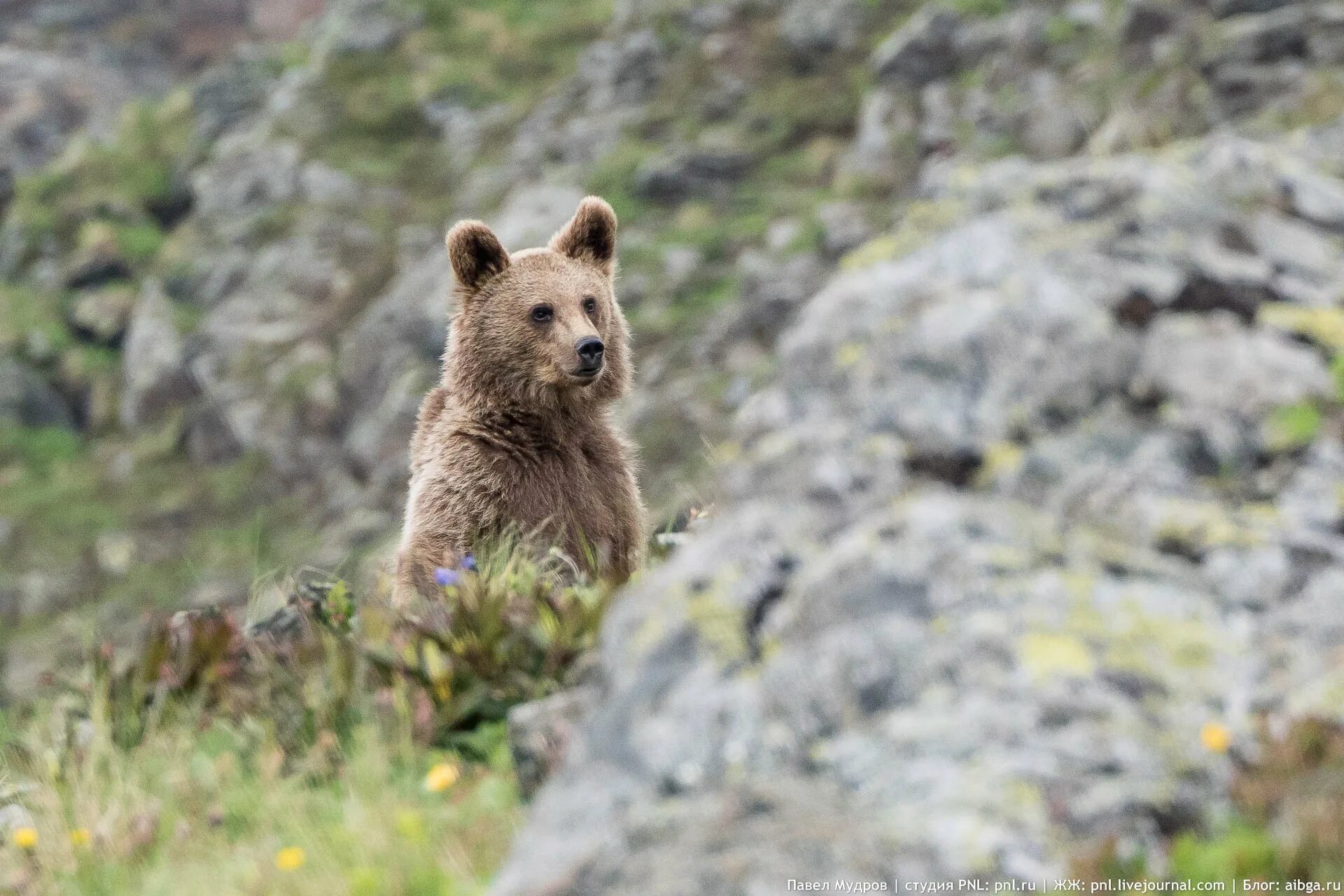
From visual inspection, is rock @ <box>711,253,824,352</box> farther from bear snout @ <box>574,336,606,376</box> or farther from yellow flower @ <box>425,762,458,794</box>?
yellow flower @ <box>425,762,458,794</box>

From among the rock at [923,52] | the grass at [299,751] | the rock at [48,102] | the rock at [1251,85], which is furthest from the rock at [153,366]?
the grass at [299,751]

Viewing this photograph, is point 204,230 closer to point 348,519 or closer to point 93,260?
point 93,260

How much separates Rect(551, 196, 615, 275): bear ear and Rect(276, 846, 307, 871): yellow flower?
537cm

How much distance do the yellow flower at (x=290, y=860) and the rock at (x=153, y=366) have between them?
30.5 metres

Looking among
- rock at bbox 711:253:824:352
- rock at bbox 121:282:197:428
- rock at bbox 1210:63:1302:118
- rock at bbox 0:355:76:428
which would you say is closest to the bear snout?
rock at bbox 1210:63:1302:118

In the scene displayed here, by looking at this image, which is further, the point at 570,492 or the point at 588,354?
the point at 588,354

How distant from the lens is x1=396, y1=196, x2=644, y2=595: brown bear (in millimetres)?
7375

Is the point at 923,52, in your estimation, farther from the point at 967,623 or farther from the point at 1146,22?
the point at 967,623

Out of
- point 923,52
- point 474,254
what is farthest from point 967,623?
point 923,52

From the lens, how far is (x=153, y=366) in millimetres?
33750

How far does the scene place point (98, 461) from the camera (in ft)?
106

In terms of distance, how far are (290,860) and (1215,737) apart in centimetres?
245

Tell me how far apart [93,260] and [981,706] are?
3789 cm

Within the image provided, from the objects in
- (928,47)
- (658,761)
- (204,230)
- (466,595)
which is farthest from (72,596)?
(658,761)
